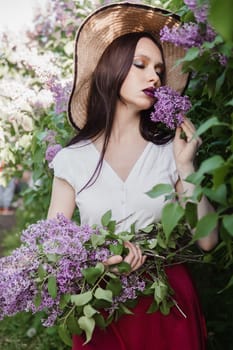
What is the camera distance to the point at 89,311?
61.3 inches

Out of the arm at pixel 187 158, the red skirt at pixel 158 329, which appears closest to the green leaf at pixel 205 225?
the arm at pixel 187 158

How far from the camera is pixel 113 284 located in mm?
1573

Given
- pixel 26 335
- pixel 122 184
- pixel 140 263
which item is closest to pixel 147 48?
pixel 122 184

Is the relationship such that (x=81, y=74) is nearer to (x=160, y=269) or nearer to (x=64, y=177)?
(x=64, y=177)

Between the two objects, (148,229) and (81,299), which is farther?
(148,229)

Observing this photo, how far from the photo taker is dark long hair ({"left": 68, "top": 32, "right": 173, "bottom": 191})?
6.19 feet

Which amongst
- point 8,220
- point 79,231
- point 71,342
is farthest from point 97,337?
point 8,220

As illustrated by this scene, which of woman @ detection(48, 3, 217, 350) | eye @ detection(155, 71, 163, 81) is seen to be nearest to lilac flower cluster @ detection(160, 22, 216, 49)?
woman @ detection(48, 3, 217, 350)

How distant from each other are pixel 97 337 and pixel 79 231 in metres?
0.33

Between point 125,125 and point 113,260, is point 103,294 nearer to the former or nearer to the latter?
point 113,260

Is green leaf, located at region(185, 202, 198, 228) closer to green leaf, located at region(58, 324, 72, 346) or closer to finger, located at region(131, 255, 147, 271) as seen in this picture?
finger, located at region(131, 255, 147, 271)

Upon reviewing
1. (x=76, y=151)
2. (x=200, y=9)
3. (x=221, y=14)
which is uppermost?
(x=221, y=14)

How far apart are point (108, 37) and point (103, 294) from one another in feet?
2.79

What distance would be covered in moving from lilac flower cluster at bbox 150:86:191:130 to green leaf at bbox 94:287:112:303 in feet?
1.52
